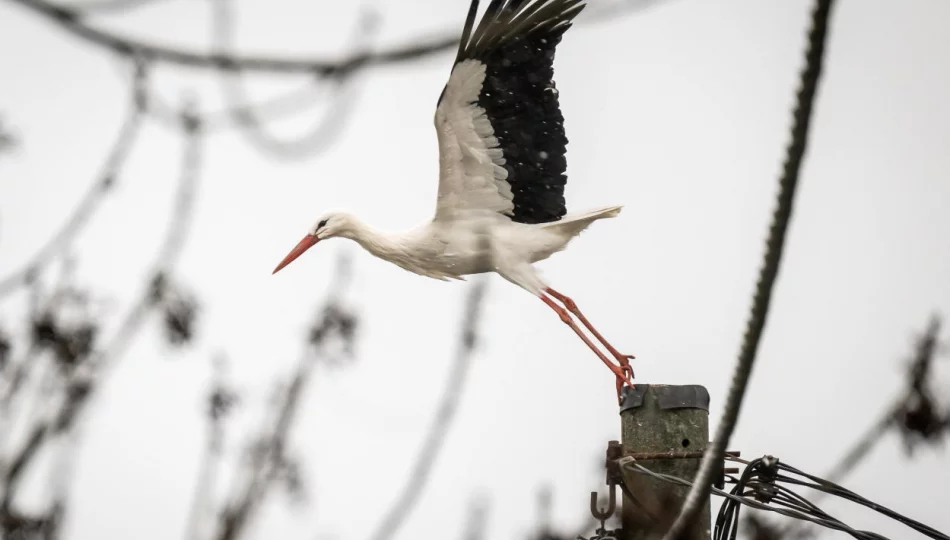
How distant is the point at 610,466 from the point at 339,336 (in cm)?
156

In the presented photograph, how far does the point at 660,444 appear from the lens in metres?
3.21

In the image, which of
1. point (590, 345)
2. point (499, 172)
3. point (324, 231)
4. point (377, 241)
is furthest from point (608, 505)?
point (324, 231)

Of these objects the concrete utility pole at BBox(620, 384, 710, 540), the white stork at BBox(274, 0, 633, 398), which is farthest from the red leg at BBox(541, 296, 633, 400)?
the concrete utility pole at BBox(620, 384, 710, 540)

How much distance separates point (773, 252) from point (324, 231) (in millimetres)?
5513

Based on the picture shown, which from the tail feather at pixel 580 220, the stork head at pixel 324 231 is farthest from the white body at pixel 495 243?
the stork head at pixel 324 231

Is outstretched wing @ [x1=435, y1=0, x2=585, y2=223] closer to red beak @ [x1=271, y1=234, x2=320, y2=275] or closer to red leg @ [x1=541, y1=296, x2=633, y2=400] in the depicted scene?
red leg @ [x1=541, y1=296, x2=633, y2=400]

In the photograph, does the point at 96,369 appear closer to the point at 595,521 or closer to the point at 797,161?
the point at 797,161

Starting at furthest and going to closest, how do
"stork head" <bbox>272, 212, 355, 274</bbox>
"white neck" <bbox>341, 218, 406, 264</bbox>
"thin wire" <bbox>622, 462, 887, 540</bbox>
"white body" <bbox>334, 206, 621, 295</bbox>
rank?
1. "stork head" <bbox>272, 212, 355, 274</bbox>
2. "white neck" <bbox>341, 218, 406, 264</bbox>
3. "white body" <bbox>334, 206, 621, 295</bbox>
4. "thin wire" <bbox>622, 462, 887, 540</bbox>

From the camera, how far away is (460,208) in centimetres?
579

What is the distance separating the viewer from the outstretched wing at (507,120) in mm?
5477

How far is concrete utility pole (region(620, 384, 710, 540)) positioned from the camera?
3160mm

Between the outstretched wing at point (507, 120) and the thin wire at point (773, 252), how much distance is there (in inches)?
155

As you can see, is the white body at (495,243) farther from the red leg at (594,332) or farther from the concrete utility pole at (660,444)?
the concrete utility pole at (660,444)

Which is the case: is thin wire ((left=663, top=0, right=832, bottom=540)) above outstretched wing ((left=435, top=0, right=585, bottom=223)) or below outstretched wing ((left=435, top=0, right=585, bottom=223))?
below
